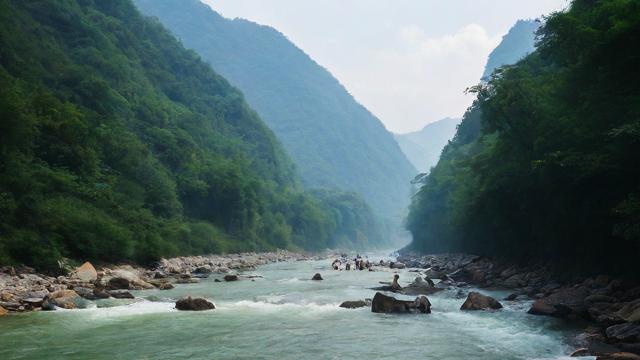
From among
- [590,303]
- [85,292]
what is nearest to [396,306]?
[590,303]

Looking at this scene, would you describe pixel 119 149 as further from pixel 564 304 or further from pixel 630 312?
pixel 630 312

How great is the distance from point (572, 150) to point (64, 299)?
22430 millimetres

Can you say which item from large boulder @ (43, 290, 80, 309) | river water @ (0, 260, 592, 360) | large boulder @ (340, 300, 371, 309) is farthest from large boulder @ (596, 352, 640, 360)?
large boulder @ (43, 290, 80, 309)

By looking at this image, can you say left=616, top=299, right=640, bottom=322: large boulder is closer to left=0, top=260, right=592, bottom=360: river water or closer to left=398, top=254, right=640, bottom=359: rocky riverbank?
left=398, top=254, right=640, bottom=359: rocky riverbank

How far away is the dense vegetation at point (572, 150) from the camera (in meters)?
18.6

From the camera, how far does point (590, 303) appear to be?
19.3 metres

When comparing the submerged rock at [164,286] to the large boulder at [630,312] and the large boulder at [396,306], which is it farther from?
the large boulder at [630,312]

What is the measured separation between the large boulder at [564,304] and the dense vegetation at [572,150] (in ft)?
7.20

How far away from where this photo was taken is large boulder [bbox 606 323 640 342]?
1409cm

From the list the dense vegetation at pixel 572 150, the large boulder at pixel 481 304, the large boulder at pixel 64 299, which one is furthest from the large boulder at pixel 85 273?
the dense vegetation at pixel 572 150

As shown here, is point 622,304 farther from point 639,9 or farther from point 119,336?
point 119,336

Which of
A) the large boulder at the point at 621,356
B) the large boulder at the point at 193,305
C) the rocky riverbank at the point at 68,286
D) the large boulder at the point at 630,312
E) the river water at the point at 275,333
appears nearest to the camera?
the large boulder at the point at 621,356

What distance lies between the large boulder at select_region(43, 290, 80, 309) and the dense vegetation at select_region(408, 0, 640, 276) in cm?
2072

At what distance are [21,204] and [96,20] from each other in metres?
67.2
